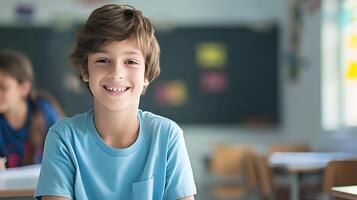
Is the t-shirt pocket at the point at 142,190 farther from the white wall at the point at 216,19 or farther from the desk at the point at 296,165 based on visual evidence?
the white wall at the point at 216,19

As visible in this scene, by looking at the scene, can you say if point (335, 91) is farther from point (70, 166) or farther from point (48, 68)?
point (70, 166)

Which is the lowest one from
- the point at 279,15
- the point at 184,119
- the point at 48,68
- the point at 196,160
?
the point at 196,160

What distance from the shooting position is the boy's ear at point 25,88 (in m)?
3.18

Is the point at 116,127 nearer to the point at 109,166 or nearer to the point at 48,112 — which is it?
the point at 109,166

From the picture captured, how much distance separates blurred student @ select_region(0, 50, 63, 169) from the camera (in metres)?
3.12

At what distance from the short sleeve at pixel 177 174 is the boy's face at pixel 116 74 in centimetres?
17

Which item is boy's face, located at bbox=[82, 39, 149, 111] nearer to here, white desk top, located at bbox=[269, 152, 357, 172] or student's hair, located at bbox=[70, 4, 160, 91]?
student's hair, located at bbox=[70, 4, 160, 91]

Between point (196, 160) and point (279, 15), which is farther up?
point (279, 15)

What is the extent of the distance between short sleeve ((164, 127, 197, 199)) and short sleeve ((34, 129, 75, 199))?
10.3 inches

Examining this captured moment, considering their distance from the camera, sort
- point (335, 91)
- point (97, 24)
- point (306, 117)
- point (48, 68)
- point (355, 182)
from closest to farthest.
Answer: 1. point (97, 24)
2. point (355, 182)
3. point (335, 91)
4. point (306, 117)
5. point (48, 68)

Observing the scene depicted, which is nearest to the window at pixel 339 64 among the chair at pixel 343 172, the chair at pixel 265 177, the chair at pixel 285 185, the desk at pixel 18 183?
the chair at pixel 285 185

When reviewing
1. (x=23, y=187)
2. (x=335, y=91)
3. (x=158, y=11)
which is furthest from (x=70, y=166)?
A: (x=158, y=11)

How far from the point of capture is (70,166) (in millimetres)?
1651

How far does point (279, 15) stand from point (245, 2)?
42cm
